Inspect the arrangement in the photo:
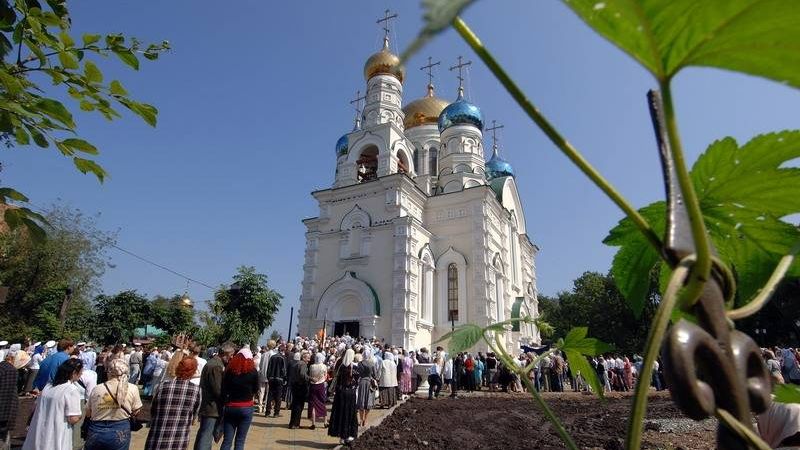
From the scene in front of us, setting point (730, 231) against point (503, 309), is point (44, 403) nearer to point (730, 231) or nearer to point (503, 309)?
point (730, 231)

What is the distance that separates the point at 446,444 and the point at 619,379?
1495 cm

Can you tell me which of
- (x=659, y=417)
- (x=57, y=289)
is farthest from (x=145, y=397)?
(x=57, y=289)

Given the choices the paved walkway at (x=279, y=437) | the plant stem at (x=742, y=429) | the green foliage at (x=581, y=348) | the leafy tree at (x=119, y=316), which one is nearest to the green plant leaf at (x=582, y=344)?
the green foliage at (x=581, y=348)

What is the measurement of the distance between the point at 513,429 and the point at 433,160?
2124 centimetres

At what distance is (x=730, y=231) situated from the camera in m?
0.68

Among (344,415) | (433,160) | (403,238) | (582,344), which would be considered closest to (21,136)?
(582,344)

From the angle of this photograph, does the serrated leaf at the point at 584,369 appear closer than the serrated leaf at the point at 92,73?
Yes

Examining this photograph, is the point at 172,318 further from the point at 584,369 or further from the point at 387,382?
the point at 584,369

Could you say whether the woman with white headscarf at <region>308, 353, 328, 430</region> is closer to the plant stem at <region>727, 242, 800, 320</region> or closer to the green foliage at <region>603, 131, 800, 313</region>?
the green foliage at <region>603, 131, 800, 313</region>

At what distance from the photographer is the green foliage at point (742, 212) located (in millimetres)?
595

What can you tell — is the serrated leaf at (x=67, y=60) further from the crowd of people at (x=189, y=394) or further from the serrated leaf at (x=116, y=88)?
the crowd of people at (x=189, y=394)

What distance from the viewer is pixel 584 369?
97 centimetres

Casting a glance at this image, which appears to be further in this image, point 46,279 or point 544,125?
point 46,279

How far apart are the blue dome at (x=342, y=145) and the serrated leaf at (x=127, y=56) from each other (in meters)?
24.0
